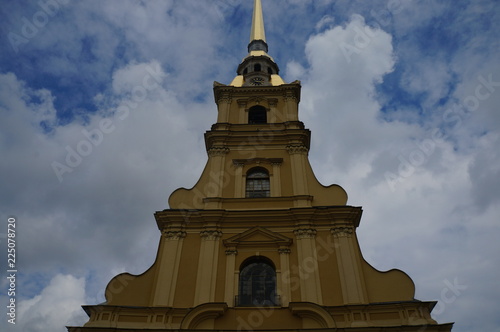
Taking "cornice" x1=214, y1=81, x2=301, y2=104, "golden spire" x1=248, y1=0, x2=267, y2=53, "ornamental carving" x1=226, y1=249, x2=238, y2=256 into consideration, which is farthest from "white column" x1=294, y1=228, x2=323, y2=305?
"golden spire" x1=248, y1=0, x2=267, y2=53

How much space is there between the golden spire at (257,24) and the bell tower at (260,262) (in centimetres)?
1391

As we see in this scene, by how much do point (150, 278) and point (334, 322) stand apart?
6710 mm

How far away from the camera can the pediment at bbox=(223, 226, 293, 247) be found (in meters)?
15.4

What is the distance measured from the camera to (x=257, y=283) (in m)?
14.7

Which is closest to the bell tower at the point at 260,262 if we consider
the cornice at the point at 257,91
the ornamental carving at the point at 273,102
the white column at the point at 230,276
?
the white column at the point at 230,276

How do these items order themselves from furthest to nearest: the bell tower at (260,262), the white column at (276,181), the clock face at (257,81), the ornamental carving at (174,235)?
1. the clock face at (257,81)
2. the white column at (276,181)
3. the ornamental carving at (174,235)
4. the bell tower at (260,262)

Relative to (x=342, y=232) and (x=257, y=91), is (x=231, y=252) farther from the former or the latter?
(x=257, y=91)

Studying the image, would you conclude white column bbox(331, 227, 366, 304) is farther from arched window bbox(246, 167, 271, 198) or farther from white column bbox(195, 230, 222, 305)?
white column bbox(195, 230, 222, 305)

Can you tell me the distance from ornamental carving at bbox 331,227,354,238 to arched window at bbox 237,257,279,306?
8.96 feet

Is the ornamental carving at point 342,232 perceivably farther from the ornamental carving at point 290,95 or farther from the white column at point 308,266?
the ornamental carving at point 290,95

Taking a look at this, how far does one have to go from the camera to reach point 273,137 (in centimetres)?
1950

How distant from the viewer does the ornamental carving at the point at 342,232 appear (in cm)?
1553

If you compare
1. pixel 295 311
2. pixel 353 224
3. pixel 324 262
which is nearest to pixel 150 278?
pixel 295 311

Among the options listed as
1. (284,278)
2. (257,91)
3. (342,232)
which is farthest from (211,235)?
(257,91)
